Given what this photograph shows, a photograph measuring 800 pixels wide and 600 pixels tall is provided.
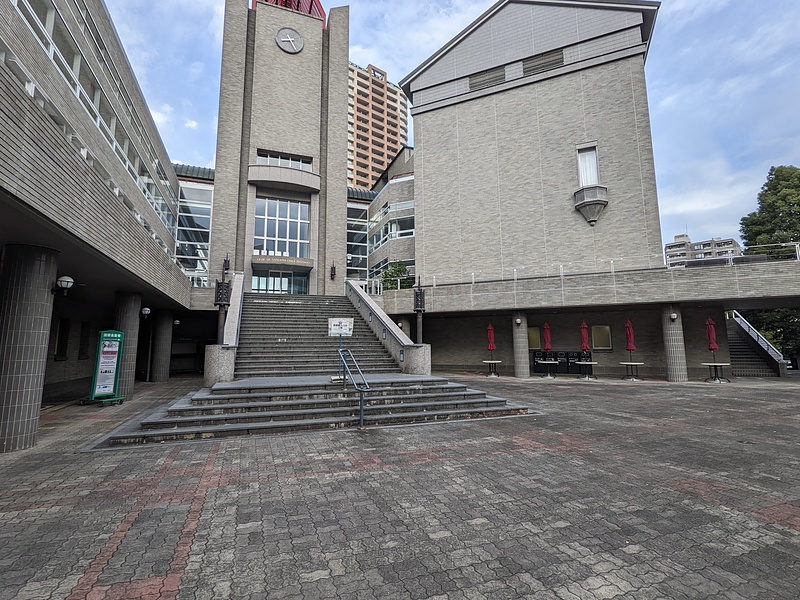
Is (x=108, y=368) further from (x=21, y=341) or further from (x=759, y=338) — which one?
(x=759, y=338)

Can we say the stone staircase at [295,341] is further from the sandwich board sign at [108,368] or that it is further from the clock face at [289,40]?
the clock face at [289,40]

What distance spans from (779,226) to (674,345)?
17506mm

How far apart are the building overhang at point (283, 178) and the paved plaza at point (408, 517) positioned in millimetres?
21021

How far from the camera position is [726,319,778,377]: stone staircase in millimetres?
20578

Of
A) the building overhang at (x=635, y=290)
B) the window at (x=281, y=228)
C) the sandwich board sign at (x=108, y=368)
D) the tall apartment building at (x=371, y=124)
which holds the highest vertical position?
the tall apartment building at (x=371, y=124)

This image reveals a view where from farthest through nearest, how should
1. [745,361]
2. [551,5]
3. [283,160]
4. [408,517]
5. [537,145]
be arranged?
[283,160], [551,5], [537,145], [745,361], [408,517]

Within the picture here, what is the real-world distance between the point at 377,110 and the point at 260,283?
8152cm

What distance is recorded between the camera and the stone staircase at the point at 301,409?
23.9 ft

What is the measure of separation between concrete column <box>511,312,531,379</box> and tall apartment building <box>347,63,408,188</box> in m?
72.5

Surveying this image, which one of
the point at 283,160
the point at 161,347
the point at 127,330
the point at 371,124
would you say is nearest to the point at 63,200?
the point at 127,330

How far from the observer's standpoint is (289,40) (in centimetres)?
2697

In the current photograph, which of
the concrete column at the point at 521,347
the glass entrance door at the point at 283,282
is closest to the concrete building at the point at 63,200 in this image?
the glass entrance door at the point at 283,282

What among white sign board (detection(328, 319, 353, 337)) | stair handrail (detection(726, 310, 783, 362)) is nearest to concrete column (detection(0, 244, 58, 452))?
white sign board (detection(328, 319, 353, 337))

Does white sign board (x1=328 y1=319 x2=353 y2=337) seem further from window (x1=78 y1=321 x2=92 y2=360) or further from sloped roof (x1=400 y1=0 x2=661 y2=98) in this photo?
sloped roof (x1=400 y1=0 x2=661 y2=98)
